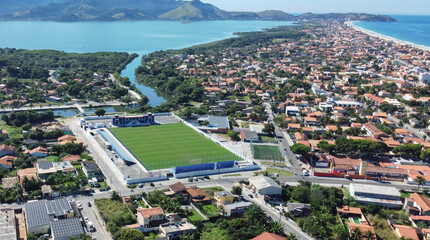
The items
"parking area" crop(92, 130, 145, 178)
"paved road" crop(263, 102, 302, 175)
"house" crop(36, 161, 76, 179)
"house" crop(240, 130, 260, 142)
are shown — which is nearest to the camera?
"house" crop(36, 161, 76, 179)

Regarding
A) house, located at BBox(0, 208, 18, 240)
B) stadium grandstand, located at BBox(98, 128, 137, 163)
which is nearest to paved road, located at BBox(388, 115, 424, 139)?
stadium grandstand, located at BBox(98, 128, 137, 163)

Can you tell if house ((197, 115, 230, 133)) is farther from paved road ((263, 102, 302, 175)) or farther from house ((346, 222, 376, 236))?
house ((346, 222, 376, 236))

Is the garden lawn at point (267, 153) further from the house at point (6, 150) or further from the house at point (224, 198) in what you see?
the house at point (6, 150)

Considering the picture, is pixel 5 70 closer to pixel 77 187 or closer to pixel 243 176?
pixel 77 187

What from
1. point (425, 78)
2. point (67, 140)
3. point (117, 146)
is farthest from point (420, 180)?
point (425, 78)

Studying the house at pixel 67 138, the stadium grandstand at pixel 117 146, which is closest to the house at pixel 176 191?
the stadium grandstand at pixel 117 146

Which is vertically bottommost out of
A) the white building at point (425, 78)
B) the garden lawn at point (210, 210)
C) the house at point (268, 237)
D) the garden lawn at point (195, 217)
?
the garden lawn at point (210, 210)
